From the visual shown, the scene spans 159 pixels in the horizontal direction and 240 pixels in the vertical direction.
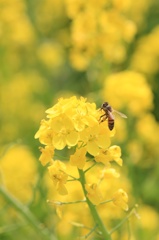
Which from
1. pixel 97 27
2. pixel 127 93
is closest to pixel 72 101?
pixel 127 93

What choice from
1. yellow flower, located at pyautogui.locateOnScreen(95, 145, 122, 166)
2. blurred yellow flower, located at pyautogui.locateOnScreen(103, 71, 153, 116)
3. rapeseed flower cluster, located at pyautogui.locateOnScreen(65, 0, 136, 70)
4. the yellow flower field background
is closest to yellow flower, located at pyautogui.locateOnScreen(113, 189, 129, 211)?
the yellow flower field background

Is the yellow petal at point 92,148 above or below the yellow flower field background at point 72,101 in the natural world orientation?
below

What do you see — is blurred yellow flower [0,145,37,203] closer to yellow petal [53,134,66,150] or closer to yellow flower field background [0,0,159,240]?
yellow flower field background [0,0,159,240]

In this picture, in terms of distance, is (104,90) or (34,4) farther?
(34,4)

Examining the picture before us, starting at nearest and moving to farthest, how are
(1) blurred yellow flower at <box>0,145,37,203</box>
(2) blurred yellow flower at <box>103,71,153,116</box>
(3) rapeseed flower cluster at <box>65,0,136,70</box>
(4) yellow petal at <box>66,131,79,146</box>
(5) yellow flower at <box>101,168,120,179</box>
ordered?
(4) yellow petal at <box>66,131,79,146</box> < (5) yellow flower at <box>101,168,120,179</box> < (2) blurred yellow flower at <box>103,71,153,116</box> < (3) rapeseed flower cluster at <box>65,0,136,70</box> < (1) blurred yellow flower at <box>0,145,37,203</box>

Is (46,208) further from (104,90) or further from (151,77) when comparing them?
(151,77)

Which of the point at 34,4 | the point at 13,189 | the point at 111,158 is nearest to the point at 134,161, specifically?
the point at 13,189

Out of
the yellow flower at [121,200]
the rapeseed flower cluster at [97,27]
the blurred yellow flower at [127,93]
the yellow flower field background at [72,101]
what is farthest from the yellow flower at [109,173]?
the rapeseed flower cluster at [97,27]

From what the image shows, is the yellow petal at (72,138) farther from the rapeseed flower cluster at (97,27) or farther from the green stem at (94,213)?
the rapeseed flower cluster at (97,27)
